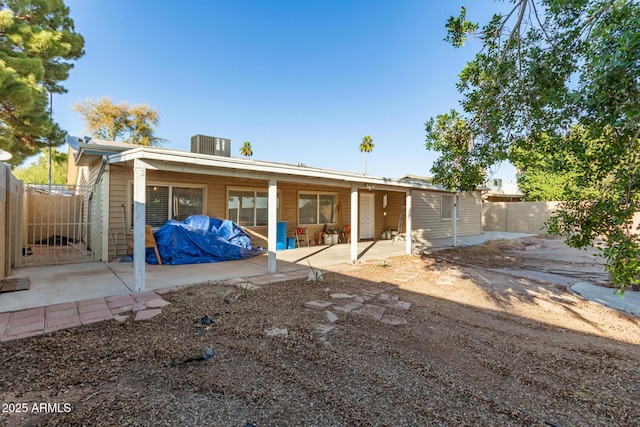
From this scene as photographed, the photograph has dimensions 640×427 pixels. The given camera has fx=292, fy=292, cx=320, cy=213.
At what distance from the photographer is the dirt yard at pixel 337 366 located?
6.66 ft

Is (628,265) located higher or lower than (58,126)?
lower

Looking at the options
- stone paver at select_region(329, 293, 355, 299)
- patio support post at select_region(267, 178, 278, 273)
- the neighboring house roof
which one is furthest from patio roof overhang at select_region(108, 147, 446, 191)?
stone paver at select_region(329, 293, 355, 299)

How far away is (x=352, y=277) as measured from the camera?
614cm

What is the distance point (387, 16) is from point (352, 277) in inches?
315

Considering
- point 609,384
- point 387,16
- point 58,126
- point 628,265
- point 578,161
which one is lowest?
point 609,384

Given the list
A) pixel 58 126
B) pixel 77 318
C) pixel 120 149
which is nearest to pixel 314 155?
pixel 58 126

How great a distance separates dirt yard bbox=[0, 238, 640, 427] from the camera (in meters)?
2.03

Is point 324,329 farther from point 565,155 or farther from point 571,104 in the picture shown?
point 571,104

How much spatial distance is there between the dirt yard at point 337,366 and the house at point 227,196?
6.57 feet

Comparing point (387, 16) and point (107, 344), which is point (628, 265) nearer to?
point (107, 344)

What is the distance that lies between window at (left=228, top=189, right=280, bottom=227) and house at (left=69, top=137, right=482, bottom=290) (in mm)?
32

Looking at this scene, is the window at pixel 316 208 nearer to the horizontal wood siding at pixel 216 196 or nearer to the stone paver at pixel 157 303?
the horizontal wood siding at pixel 216 196

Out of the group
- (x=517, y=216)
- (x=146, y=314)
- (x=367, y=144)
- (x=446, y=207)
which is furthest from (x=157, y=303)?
(x=367, y=144)

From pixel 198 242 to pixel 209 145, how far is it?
3938mm
